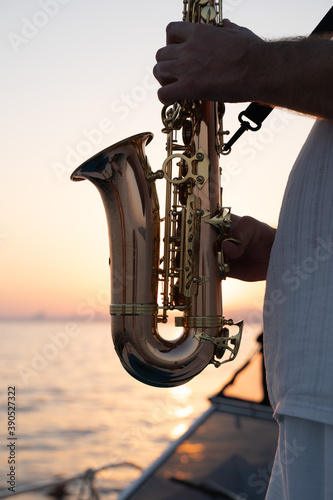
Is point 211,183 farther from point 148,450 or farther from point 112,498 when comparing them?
point 148,450

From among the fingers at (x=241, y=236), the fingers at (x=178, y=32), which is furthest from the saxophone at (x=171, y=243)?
the fingers at (x=178, y=32)

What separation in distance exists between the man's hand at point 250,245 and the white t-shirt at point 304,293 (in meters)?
0.50

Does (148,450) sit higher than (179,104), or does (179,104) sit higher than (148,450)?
(179,104)

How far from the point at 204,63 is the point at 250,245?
0.80 m

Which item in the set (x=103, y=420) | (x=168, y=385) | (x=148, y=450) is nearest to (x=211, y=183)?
(x=168, y=385)

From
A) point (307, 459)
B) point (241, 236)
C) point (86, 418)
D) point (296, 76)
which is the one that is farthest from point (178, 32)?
point (86, 418)

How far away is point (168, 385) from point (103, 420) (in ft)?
59.5

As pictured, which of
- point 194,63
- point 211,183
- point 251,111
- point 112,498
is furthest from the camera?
point 112,498

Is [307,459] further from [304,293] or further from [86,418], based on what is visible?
[86,418]

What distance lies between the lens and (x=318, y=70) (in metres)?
1.52

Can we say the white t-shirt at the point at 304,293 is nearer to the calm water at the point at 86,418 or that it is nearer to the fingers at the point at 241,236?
the fingers at the point at 241,236

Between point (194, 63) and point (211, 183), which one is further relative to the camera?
point (211, 183)

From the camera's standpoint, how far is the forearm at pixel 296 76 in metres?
1.53

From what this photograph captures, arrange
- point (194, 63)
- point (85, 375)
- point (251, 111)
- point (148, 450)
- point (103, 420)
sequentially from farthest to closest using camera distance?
1. point (85, 375)
2. point (103, 420)
3. point (148, 450)
4. point (251, 111)
5. point (194, 63)
